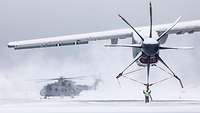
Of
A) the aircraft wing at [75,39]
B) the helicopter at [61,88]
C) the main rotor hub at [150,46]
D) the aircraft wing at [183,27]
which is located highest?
the aircraft wing at [183,27]

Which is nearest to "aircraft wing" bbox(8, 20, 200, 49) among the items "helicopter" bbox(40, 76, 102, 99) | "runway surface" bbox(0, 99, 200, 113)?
"runway surface" bbox(0, 99, 200, 113)

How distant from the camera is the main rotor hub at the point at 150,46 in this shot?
3891 cm

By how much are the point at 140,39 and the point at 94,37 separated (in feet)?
27.6

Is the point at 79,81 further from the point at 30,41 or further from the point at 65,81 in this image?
the point at 30,41

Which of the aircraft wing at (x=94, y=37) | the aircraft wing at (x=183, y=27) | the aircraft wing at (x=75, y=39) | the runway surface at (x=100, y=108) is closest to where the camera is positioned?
the runway surface at (x=100, y=108)

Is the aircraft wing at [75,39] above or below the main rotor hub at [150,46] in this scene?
above

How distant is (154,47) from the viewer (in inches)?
1532

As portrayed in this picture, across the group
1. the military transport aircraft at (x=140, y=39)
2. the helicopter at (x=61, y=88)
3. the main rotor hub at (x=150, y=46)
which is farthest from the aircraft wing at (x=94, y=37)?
the helicopter at (x=61, y=88)

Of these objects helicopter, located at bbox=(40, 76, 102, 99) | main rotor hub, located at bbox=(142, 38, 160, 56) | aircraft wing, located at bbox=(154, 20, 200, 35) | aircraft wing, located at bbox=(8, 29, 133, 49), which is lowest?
helicopter, located at bbox=(40, 76, 102, 99)

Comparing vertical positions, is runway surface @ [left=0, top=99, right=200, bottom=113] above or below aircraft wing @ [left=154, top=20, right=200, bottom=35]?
below

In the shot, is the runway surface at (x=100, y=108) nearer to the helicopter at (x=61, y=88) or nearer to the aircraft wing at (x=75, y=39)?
the aircraft wing at (x=75, y=39)

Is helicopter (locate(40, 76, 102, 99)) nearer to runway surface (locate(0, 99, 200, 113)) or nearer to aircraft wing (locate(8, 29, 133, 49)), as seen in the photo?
aircraft wing (locate(8, 29, 133, 49))

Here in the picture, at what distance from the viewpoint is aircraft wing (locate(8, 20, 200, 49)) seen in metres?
46.4

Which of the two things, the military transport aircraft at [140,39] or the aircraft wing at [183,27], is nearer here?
the military transport aircraft at [140,39]
